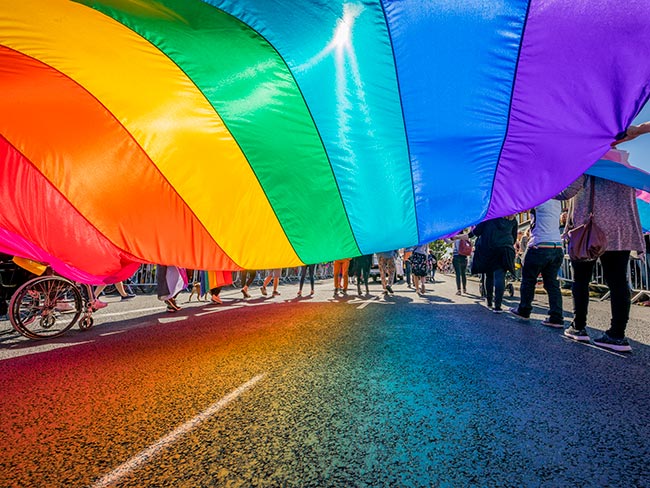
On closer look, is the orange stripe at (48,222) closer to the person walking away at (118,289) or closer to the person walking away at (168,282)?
the person walking away at (118,289)

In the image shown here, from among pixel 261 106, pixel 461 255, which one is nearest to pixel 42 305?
pixel 261 106

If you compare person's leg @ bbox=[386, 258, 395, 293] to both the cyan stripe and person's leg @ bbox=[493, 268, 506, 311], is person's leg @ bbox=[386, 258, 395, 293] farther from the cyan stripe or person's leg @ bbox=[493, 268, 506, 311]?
the cyan stripe

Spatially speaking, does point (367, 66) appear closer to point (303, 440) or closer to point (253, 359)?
point (303, 440)

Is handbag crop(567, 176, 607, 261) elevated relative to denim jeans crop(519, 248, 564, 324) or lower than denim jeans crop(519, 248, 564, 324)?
elevated

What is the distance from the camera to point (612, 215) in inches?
138

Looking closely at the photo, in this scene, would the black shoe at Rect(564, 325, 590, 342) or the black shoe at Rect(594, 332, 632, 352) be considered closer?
the black shoe at Rect(594, 332, 632, 352)

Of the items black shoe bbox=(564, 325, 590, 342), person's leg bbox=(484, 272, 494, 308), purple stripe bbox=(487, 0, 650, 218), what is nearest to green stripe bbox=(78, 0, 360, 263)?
purple stripe bbox=(487, 0, 650, 218)

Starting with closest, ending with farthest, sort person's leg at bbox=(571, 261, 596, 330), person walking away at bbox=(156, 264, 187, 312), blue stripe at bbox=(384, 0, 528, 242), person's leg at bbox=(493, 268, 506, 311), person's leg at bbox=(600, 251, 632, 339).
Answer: blue stripe at bbox=(384, 0, 528, 242)
person's leg at bbox=(600, 251, 632, 339)
person's leg at bbox=(571, 261, 596, 330)
person's leg at bbox=(493, 268, 506, 311)
person walking away at bbox=(156, 264, 187, 312)

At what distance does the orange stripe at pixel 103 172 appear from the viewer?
3172 mm

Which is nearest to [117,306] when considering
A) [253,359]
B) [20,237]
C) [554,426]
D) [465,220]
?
[20,237]

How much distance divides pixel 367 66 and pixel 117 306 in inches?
317

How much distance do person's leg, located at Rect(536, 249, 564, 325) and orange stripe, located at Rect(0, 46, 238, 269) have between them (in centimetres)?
450

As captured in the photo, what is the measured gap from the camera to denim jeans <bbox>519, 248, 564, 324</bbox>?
473 centimetres

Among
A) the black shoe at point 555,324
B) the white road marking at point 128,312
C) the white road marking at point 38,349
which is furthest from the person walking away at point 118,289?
the black shoe at point 555,324
